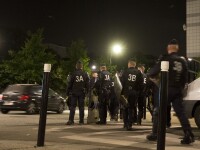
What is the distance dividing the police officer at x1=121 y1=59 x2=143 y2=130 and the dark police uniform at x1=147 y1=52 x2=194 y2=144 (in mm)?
2961

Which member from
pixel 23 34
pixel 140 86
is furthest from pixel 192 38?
pixel 23 34

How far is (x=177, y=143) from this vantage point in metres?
8.40

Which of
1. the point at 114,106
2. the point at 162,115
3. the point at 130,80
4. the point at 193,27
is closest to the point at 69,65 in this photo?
the point at 193,27

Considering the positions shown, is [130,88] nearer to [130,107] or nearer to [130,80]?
[130,80]

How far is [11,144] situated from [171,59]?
3.40m

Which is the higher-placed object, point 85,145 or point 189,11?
point 189,11

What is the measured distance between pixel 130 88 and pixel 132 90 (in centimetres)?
8

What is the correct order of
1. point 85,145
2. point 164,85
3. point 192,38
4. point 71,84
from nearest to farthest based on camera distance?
point 164,85 < point 85,145 < point 71,84 < point 192,38

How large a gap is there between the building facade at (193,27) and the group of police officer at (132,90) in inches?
658

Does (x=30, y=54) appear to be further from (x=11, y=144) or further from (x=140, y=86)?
(x=11, y=144)

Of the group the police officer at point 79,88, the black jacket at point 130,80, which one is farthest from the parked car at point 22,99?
the black jacket at point 130,80

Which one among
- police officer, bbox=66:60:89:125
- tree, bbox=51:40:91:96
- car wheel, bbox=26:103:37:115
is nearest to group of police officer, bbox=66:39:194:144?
police officer, bbox=66:60:89:125

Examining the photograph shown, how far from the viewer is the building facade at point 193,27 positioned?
3059 centimetres

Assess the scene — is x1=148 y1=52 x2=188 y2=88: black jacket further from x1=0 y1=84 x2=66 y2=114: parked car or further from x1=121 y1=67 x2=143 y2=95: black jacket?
x1=0 y1=84 x2=66 y2=114: parked car
